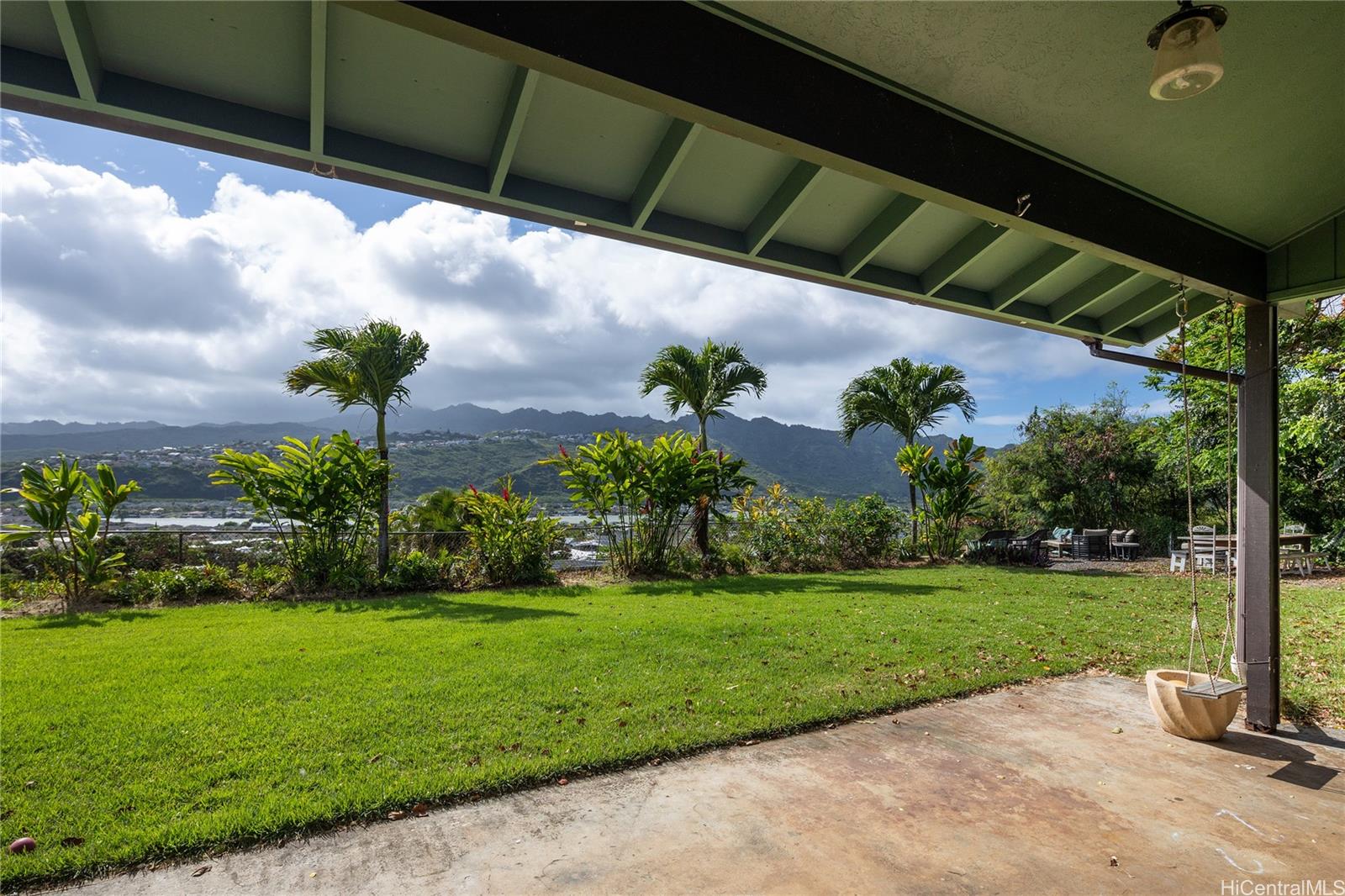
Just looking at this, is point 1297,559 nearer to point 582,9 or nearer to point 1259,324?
point 1259,324

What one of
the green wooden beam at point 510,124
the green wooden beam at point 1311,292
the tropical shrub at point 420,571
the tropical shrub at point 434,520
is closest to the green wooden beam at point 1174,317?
the green wooden beam at point 1311,292

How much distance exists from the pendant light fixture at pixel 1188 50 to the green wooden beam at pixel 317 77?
9.29 feet

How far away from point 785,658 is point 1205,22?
476cm

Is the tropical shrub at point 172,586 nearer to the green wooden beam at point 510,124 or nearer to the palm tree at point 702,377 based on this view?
the palm tree at point 702,377

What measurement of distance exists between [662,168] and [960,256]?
7.45ft

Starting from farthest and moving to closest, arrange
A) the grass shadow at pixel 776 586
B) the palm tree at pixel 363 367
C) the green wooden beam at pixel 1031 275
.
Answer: the palm tree at pixel 363 367 → the grass shadow at pixel 776 586 → the green wooden beam at pixel 1031 275

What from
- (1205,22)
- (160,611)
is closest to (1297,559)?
(1205,22)

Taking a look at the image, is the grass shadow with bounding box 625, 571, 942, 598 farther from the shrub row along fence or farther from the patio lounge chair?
the patio lounge chair

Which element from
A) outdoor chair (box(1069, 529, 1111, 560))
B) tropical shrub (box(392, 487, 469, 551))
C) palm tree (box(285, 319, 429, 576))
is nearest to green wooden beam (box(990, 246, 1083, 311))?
tropical shrub (box(392, 487, 469, 551))

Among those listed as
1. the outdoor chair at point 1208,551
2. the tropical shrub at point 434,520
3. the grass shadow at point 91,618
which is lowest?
the grass shadow at point 91,618

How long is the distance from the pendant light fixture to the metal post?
3.01 m

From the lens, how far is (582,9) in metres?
1.90

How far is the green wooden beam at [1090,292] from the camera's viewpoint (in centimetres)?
443

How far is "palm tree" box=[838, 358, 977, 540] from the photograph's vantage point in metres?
15.3
